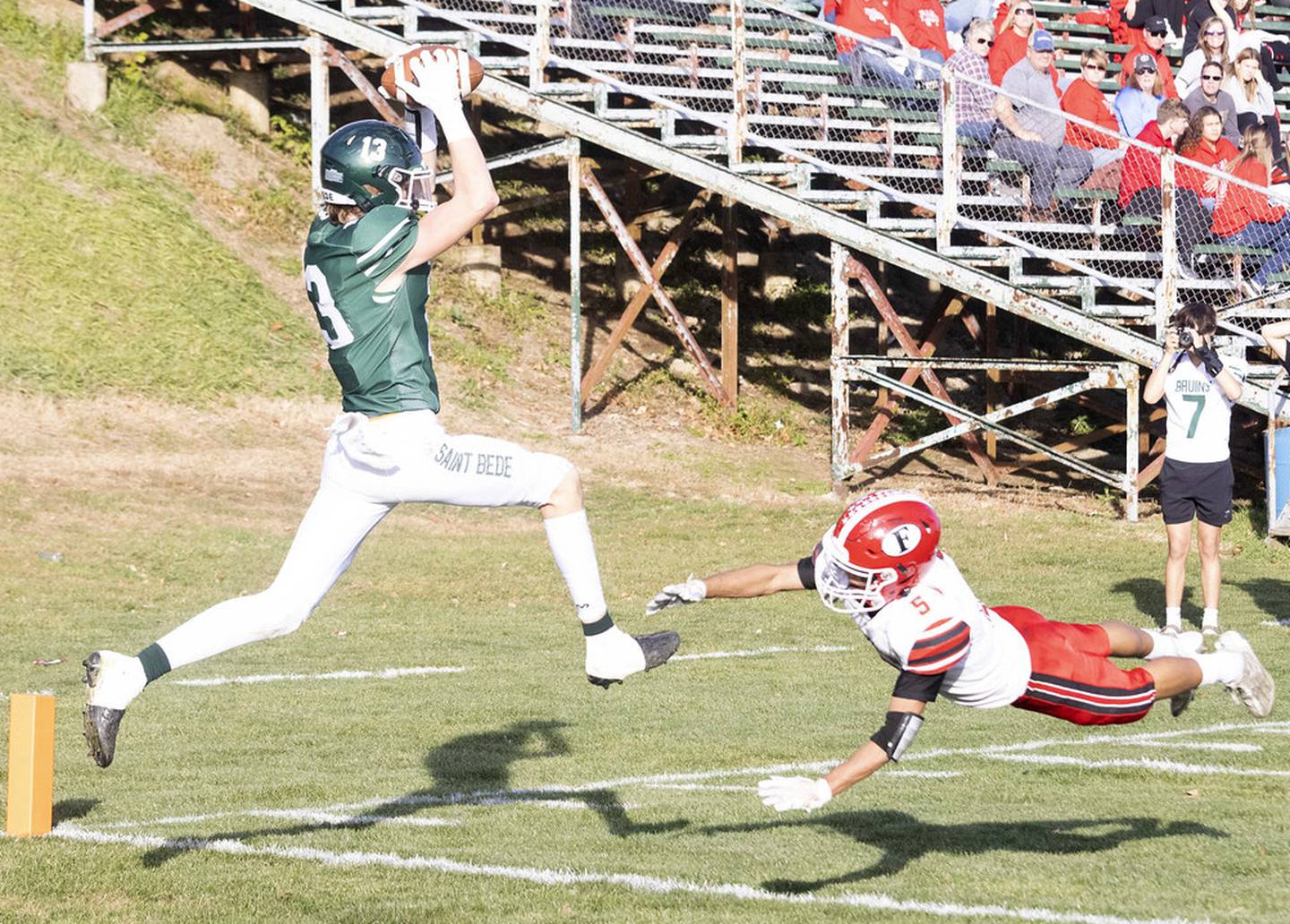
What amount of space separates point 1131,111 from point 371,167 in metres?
12.8

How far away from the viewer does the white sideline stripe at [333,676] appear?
11.4m

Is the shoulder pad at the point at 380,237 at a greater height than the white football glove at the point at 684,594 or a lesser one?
greater

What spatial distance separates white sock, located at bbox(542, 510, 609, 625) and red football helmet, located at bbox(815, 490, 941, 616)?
89cm

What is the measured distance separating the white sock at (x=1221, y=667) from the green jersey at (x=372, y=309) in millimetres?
2971

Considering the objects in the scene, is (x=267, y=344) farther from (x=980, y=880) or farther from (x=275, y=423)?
(x=980, y=880)

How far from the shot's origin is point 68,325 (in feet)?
61.6

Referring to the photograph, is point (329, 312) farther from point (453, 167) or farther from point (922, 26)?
point (922, 26)

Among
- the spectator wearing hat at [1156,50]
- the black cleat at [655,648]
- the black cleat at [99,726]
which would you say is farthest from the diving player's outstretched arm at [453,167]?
the spectator wearing hat at [1156,50]

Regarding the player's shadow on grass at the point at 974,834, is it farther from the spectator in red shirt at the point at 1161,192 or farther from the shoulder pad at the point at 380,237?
the spectator in red shirt at the point at 1161,192

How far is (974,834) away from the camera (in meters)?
7.28

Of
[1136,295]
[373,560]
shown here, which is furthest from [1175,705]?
[1136,295]

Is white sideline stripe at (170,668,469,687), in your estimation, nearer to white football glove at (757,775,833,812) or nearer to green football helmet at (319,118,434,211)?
green football helmet at (319,118,434,211)

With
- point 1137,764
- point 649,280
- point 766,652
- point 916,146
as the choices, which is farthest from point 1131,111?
point 1137,764

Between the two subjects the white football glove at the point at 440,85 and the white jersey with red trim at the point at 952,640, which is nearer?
the white jersey with red trim at the point at 952,640
